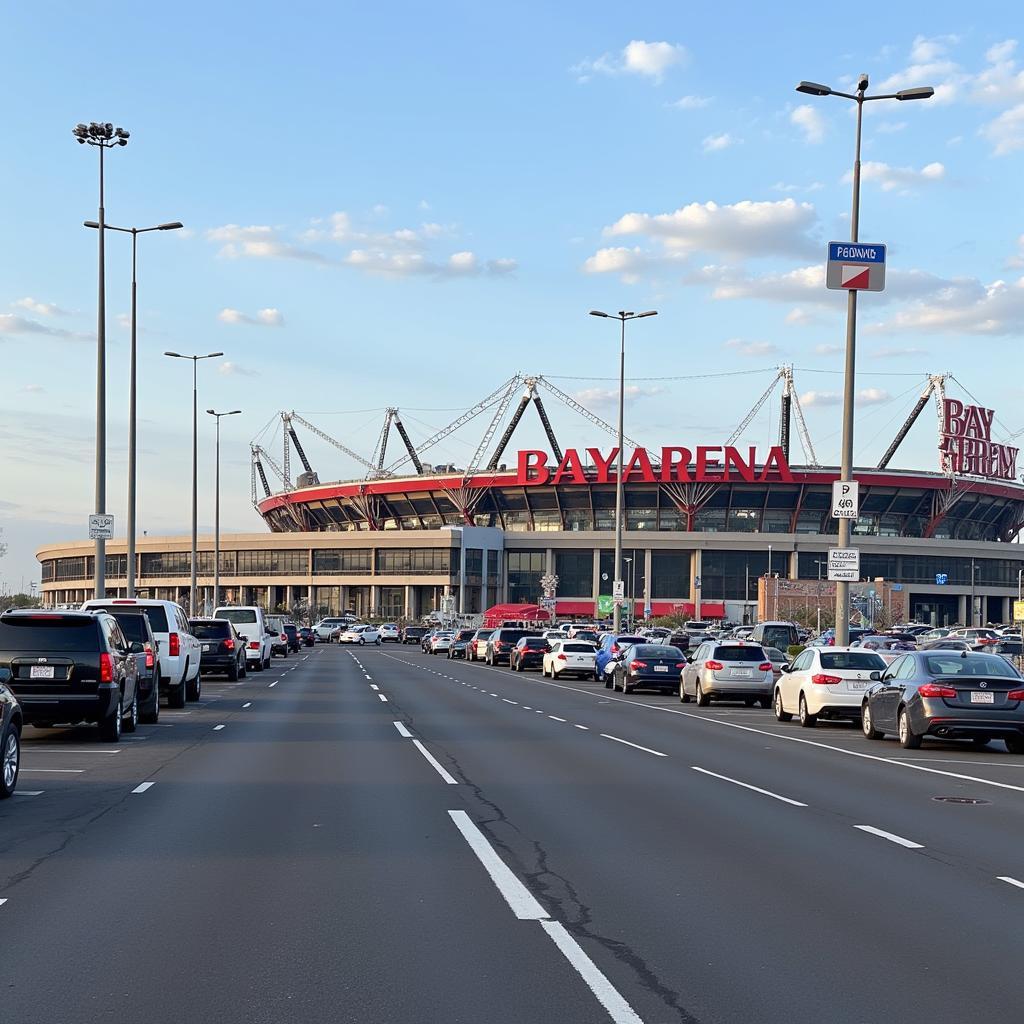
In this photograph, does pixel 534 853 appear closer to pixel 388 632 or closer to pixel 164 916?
pixel 164 916

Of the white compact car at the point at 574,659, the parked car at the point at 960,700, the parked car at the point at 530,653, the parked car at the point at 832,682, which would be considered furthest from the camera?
the parked car at the point at 530,653

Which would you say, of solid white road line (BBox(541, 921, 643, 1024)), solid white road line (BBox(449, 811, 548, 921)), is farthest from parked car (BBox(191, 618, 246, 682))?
solid white road line (BBox(541, 921, 643, 1024))

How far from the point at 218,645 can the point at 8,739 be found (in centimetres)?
2835

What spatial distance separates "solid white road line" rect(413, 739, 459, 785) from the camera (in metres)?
16.0

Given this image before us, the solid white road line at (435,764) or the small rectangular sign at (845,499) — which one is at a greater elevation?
the small rectangular sign at (845,499)

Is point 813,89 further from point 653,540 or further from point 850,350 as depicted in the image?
point 653,540

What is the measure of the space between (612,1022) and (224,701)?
2658cm

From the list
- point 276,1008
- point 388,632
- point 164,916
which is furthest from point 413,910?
point 388,632

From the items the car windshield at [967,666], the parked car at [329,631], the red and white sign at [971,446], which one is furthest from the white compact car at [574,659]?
the red and white sign at [971,446]

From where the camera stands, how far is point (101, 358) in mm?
37781

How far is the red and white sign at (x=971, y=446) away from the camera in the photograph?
128500 millimetres

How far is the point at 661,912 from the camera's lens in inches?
347

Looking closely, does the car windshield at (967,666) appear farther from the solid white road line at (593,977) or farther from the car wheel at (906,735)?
the solid white road line at (593,977)

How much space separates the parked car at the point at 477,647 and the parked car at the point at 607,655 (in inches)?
655
